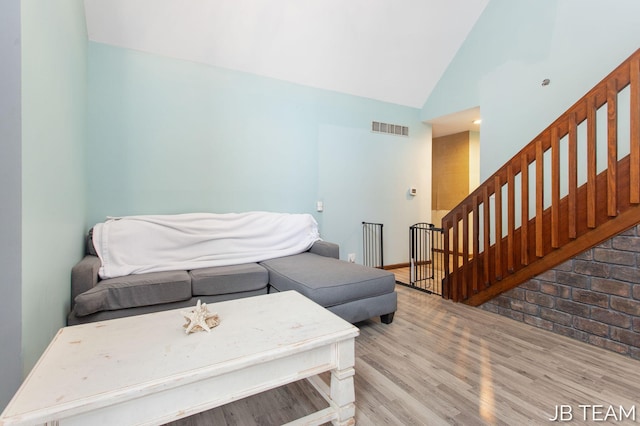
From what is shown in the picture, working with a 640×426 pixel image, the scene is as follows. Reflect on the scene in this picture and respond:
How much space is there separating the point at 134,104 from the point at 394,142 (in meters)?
3.36

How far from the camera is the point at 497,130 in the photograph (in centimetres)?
371

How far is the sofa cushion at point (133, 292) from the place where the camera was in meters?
1.89

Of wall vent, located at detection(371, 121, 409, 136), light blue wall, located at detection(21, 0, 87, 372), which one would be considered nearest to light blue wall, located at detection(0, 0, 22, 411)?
light blue wall, located at detection(21, 0, 87, 372)

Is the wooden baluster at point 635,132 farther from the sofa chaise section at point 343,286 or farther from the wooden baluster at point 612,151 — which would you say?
the sofa chaise section at point 343,286

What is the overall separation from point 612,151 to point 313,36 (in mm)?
2949

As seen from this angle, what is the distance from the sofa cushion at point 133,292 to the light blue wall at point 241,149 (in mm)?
1007

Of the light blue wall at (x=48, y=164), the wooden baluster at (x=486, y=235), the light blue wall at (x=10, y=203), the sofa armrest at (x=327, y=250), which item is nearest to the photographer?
the light blue wall at (x=10, y=203)

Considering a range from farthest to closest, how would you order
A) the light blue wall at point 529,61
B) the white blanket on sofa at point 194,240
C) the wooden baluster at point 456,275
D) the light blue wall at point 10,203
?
the wooden baluster at point 456,275, the light blue wall at point 529,61, the white blanket on sofa at point 194,240, the light blue wall at point 10,203

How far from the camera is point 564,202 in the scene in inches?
88.7

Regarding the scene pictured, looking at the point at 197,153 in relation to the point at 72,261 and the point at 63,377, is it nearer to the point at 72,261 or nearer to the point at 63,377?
the point at 72,261

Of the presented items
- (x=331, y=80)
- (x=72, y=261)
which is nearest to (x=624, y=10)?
(x=331, y=80)

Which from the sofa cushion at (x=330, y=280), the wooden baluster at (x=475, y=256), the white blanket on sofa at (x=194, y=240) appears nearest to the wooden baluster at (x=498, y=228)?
the wooden baluster at (x=475, y=256)

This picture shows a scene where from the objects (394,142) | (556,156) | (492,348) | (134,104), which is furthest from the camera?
(394,142)

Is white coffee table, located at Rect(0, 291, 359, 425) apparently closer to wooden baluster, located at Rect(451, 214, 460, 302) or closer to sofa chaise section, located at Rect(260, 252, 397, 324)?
sofa chaise section, located at Rect(260, 252, 397, 324)
